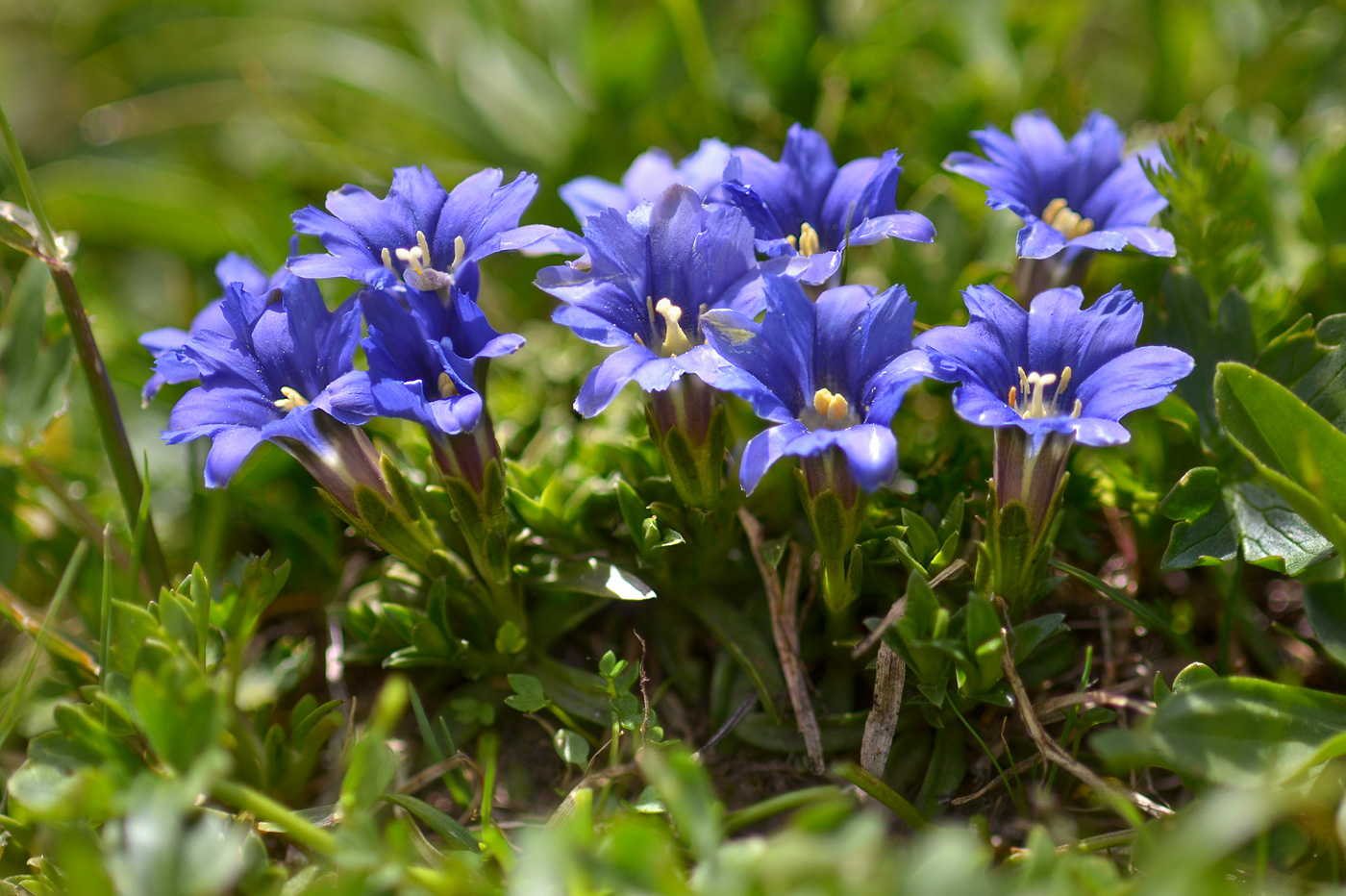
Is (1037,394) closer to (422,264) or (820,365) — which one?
(820,365)

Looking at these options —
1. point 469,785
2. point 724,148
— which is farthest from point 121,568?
point 724,148

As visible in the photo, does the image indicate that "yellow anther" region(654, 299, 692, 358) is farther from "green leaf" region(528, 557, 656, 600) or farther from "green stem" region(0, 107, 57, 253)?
"green stem" region(0, 107, 57, 253)

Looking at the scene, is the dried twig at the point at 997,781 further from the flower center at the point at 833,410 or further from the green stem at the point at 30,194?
the green stem at the point at 30,194

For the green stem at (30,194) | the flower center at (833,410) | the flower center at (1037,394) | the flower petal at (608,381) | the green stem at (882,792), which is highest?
the green stem at (30,194)

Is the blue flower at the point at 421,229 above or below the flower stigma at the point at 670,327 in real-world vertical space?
above

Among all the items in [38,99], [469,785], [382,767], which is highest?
[38,99]

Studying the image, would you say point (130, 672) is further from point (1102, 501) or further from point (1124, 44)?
point (1124, 44)

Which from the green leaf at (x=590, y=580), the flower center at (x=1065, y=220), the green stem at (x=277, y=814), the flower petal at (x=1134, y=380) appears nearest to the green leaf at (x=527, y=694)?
the green leaf at (x=590, y=580)
